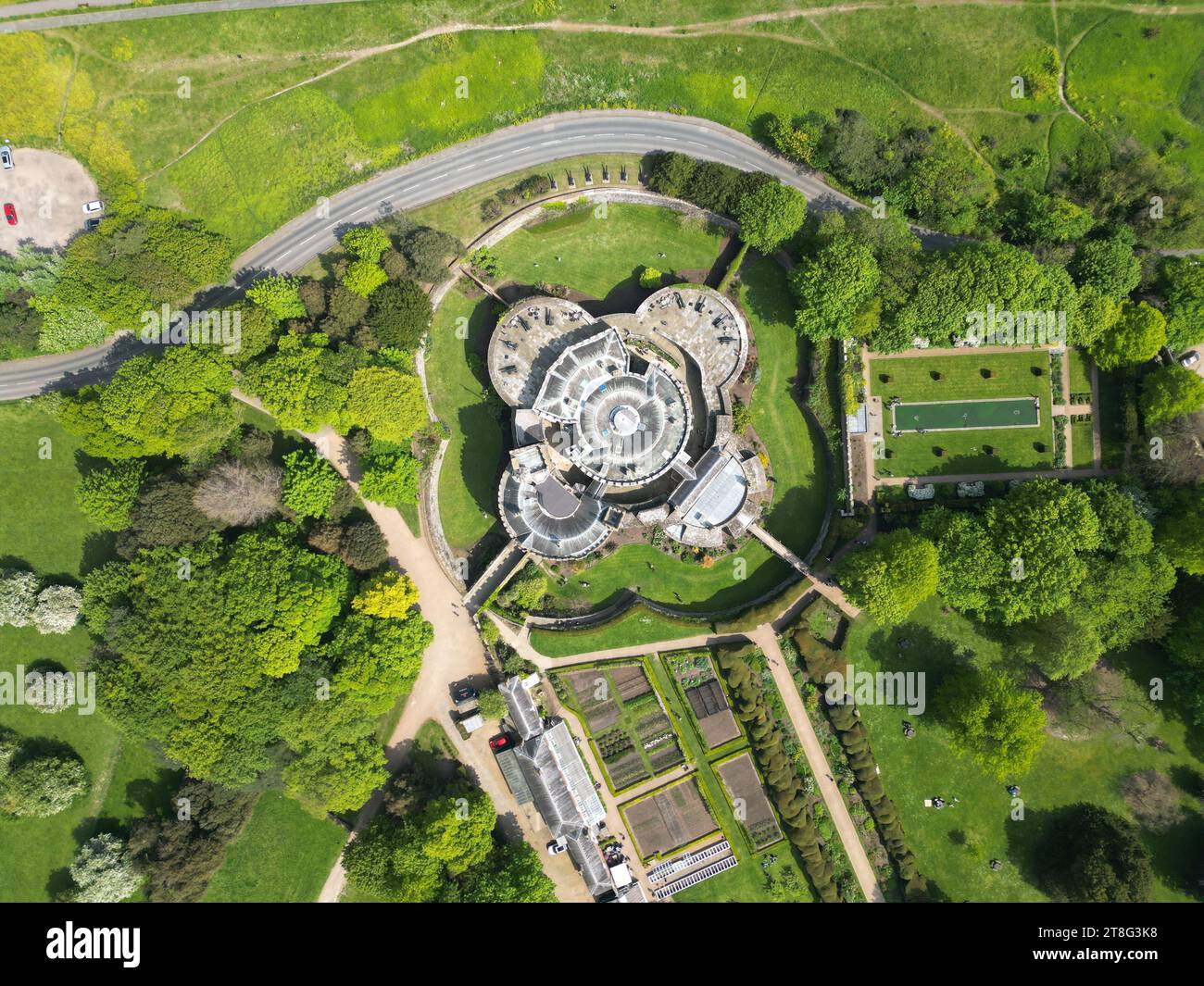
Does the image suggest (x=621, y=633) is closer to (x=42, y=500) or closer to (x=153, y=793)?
(x=153, y=793)

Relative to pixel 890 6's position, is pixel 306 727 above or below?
below

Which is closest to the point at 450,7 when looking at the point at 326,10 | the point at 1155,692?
the point at 326,10

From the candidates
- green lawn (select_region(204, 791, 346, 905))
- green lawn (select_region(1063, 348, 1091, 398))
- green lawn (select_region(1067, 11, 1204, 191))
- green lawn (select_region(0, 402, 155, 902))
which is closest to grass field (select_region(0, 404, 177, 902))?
green lawn (select_region(0, 402, 155, 902))

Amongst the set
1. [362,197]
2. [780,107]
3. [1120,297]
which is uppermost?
[780,107]

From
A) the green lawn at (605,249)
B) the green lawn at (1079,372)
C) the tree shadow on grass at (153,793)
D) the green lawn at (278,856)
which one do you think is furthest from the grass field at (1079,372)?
the tree shadow on grass at (153,793)

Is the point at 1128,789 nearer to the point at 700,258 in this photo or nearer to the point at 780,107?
the point at 700,258

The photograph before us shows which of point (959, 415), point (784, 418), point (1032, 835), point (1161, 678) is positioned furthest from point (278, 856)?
point (1161, 678)
